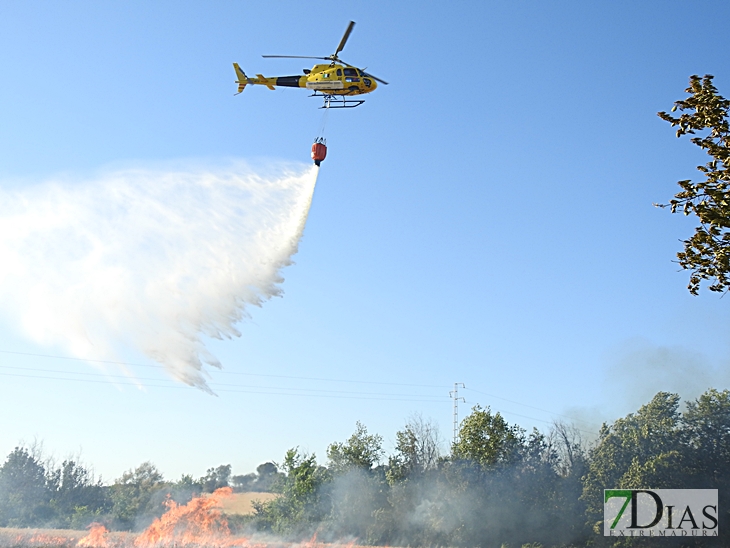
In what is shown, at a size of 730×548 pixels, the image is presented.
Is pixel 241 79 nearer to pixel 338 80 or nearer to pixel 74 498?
pixel 338 80

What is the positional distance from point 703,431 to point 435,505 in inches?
997

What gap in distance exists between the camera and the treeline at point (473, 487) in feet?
185

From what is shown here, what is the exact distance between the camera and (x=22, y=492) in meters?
73.9

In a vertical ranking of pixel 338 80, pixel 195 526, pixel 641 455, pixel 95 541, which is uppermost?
pixel 338 80

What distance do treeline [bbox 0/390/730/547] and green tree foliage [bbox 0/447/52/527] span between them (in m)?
0.19

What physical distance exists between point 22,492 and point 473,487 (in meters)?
51.1

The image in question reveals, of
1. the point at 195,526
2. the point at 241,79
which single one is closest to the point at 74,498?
the point at 195,526

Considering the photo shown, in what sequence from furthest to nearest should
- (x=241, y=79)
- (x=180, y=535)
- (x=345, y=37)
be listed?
1. (x=180, y=535)
2. (x=241, y=79)
3. (x=345, y=37)

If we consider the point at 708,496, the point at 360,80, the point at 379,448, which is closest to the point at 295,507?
the point at 379,448

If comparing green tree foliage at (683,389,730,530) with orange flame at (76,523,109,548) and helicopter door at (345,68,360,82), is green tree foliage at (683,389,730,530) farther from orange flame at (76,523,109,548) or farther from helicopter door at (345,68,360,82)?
orange flame at (76,523,109,548)

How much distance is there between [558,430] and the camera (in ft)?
250

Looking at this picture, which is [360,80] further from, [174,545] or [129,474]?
[129,474]

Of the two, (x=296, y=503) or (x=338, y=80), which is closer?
(x=338, y=80)

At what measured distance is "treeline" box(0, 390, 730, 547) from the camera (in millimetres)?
56531
